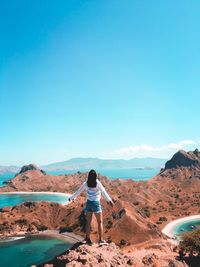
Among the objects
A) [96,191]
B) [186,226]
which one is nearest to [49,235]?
[186,226]

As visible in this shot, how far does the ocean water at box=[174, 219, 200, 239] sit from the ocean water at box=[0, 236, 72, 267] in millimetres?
43244

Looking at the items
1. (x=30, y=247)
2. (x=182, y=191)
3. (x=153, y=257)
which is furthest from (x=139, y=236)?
(x=182, y=191)

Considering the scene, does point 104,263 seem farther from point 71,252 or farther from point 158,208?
point 158,208

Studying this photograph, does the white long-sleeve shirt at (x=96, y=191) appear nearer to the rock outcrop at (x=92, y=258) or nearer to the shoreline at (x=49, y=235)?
the rock outcrop at (x=92, y=258)

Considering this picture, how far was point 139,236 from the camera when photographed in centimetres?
7888

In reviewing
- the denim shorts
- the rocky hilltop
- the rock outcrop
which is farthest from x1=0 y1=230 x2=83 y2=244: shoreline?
the denim shorts

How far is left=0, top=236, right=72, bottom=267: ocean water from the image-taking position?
67312mm

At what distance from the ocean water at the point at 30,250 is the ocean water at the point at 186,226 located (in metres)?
43.2

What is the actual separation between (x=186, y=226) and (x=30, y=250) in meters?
61.7

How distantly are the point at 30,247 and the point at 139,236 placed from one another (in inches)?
1114

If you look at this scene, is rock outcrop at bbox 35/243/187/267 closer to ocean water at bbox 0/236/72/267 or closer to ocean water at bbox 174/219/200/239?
ocean water at bbox 0/236/72/267

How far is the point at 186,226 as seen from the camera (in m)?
112

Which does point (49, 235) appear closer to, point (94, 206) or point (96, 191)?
point (94, 206)

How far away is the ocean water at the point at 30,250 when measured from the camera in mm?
67312
